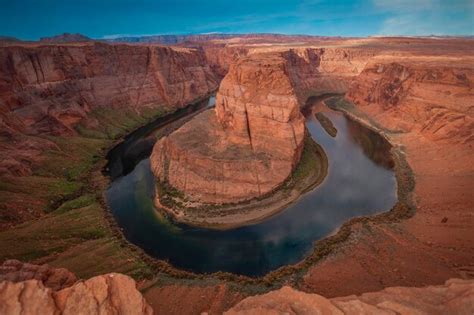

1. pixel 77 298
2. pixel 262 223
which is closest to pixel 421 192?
pixel 262 223

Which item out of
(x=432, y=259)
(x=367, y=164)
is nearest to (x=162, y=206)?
(x=432, y=259)

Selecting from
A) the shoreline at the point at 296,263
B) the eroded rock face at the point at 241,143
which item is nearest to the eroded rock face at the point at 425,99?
the shoreline at the point at 296,263

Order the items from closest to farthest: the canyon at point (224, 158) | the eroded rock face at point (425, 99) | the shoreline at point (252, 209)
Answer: the canyon at point (224, 158) < the shoreline at point (252, 209) < the eroded rock face at point (425, 99)

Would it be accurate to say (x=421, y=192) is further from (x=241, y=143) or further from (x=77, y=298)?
(x=77, y=298)

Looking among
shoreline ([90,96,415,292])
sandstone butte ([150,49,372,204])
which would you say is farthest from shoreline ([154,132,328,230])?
shoreline ([90,96,415,292])

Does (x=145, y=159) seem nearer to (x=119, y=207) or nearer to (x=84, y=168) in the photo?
(x=84, y=168)

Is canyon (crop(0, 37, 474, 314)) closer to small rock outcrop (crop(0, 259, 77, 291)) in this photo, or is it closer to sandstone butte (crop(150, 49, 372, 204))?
sandstone butte (crop(150, 49, 372, 204))

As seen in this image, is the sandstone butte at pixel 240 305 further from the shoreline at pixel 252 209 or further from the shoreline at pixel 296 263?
the shoreline at pixel 252 209
